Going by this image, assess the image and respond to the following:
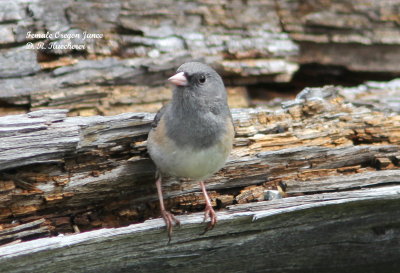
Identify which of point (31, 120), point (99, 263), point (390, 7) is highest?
point (390, 7)

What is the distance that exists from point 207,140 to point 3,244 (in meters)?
1.29

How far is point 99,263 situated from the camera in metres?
2.88

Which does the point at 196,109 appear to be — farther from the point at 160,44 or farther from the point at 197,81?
the point at 160,44

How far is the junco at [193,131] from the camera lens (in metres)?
3.11

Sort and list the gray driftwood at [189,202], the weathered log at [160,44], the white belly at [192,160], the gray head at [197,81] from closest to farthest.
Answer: the gray driftwood at [189,202], the white belly at [192,160], the gray head at [197,81], the weathered log at [160,44]

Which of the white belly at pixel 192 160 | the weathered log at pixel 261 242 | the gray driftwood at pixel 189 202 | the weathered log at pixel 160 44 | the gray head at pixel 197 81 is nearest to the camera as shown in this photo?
the weathered log at pixel 261 242

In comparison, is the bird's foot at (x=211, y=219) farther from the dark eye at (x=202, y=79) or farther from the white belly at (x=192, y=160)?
the dark eye at (x=202, y=79)

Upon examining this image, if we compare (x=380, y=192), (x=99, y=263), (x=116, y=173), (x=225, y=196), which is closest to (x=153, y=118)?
(x=116, y=173)

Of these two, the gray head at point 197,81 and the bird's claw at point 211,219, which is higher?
the gray head at point 197,81

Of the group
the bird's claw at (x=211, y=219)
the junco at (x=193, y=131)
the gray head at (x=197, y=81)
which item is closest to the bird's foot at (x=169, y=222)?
the junco at (x=193, y=131)

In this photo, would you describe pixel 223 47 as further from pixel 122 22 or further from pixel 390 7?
pixel 390 7

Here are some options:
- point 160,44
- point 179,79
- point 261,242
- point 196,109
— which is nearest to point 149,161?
point 196,109

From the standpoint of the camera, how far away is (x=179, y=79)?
3.16 m

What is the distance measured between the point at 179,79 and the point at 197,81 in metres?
0.13
